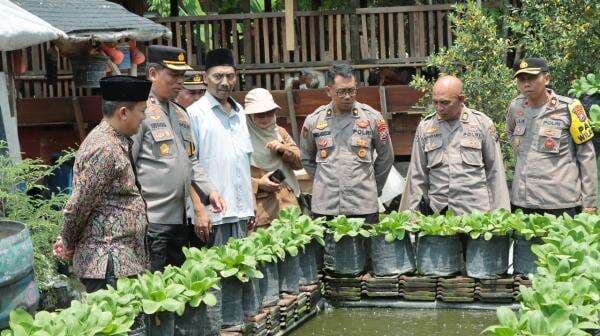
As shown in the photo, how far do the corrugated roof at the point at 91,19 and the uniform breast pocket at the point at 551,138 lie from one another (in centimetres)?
470

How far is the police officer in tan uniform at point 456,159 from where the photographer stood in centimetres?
795

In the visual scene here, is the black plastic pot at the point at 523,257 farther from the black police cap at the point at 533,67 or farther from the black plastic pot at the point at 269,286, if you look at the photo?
the black plastic pot at the point at 269,286

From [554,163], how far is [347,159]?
5.17 ft

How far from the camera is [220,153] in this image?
283 inches

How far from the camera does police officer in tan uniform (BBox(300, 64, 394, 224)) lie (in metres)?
8.14

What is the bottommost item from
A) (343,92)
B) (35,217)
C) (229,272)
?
(229,272)

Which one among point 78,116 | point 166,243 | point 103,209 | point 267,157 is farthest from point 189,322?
point 78,116

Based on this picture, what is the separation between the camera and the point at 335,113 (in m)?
8.30

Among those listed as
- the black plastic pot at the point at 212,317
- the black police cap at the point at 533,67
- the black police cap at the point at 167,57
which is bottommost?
the black plastic pot at the point at 212,317

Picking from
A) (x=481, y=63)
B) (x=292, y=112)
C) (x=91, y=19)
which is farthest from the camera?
(x=292, y=112)

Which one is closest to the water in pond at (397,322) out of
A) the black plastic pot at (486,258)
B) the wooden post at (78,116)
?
the black plastic pot at (486,258)

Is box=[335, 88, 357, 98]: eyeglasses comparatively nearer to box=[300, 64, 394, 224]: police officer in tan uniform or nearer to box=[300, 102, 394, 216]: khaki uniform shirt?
box=[300, 64, 394, 224]: police officer in tan uniform

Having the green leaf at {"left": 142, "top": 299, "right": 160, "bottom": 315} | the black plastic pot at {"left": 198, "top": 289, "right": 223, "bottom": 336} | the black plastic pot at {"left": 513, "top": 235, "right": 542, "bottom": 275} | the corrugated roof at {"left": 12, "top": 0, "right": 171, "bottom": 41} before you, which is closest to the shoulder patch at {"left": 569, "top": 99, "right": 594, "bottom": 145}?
the black plastic pot at {"left": 513, "top": 235, "right": 542, "bottom": 275}

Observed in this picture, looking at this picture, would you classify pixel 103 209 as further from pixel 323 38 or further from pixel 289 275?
pixel 323 38
